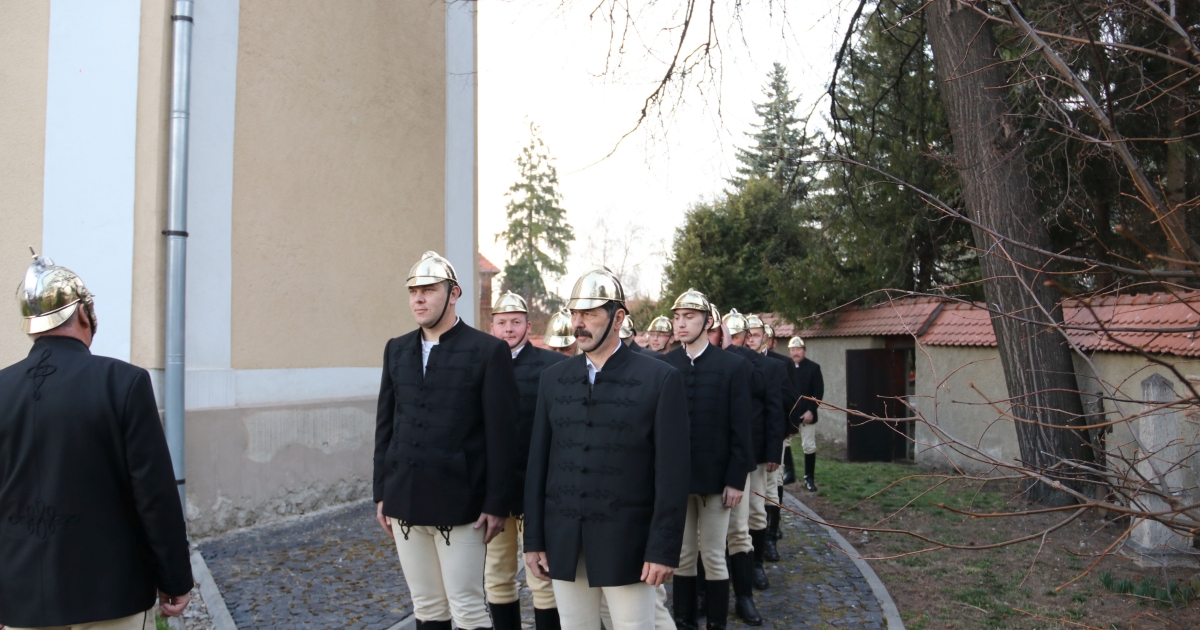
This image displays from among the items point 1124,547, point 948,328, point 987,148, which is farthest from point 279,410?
point 948,328

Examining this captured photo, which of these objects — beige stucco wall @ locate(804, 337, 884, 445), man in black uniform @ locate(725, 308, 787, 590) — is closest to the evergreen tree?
beige stucco wall @ locate(804, 337, 884, 445)

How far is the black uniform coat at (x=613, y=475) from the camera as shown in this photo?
3.63 meters

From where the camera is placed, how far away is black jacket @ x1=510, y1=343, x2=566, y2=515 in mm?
4788

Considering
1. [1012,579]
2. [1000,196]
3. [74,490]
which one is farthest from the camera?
[1000,196]

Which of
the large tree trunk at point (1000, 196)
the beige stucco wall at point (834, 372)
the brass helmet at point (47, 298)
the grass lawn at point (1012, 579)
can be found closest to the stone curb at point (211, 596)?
the brass helmet at point (47, 298)

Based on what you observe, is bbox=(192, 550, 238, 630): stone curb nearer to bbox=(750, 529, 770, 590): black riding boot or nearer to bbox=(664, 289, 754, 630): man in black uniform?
bbox=(664, 289, 754, 630): man in black uniform

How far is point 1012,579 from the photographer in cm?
706

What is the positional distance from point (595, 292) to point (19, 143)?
6127 millimetres

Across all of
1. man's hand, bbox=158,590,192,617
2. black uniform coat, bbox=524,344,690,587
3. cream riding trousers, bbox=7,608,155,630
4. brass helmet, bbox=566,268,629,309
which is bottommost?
cream riding trousers, bbox=7,608,155,630

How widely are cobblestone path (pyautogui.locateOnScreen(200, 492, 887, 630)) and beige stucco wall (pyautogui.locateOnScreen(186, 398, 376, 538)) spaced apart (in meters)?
0.25

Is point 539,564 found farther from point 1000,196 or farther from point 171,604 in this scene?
point 1000,196

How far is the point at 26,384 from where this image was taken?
125 inches

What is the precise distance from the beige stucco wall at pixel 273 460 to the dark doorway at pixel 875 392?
9.15 m

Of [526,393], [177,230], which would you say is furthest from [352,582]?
[177,230]
